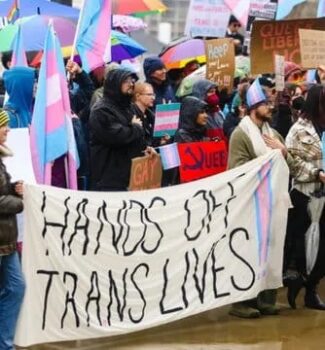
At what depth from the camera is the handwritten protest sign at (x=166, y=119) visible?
783 centimetres

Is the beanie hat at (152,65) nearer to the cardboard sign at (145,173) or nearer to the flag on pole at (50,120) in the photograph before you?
the cardboard sign at (145,173)

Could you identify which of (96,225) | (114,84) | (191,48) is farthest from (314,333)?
(191,48)

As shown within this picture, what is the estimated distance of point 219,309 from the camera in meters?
7.79

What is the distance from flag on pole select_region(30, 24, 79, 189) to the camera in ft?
21.7

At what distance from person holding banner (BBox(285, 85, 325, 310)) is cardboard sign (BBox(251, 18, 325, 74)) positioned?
1341 millimetres

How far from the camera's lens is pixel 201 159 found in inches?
306

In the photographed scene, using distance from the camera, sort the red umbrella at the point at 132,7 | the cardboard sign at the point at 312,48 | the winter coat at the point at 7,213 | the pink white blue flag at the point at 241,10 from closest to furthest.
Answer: the winter coat at the point at 7,213 < the cardboard sign at the point at 312,48 < the red umbrella at the point at 132,7 < the pink white blue flag at the point at 241,10

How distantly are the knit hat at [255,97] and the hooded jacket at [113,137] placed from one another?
35.5 inches

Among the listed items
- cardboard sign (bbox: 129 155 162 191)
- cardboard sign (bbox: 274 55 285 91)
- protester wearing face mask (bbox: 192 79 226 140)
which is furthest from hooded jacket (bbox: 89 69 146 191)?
cardboard sign (bbox: 274 55 285 91)

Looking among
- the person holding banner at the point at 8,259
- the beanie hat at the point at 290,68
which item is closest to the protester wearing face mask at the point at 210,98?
the beanie hat at the point at 290,68

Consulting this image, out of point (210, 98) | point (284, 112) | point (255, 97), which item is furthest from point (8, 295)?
point (284, 112)

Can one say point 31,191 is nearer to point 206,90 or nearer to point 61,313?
point 61,313

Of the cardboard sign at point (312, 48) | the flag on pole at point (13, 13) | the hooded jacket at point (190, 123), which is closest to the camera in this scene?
the hooded jacket at point (190, 123)

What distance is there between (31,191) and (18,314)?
752 mm
